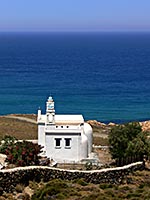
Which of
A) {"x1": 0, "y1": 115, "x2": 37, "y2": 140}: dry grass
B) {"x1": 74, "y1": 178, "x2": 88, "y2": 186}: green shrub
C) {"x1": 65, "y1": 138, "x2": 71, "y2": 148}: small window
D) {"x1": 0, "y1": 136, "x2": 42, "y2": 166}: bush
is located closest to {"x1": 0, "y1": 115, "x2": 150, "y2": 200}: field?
{"x1": 74, "y1": 178, "x2": 88, "y2": 186}: green shrub

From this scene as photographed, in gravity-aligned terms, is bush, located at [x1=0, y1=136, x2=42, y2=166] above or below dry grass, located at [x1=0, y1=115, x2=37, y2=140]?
below

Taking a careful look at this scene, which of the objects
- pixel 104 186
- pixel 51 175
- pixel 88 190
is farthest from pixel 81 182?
pixel 51 175

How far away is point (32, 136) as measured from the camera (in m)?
53.1

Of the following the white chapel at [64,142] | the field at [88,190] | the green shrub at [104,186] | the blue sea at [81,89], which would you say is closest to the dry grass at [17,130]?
the white chapel at [64,142]

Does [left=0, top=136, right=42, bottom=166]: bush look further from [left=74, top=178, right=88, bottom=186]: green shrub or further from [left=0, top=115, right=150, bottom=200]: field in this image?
[left=74, top=178, right=88, bottom=186]: green shrub

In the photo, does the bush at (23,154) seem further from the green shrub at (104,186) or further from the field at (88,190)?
the green shrub at (104,186)

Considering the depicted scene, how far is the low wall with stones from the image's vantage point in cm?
2962

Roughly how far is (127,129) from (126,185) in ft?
19.6

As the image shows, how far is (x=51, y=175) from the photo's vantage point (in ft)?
104

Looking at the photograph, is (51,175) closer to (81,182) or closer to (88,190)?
(81,182)

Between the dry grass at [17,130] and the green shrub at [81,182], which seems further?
the dry grass at [17,130]

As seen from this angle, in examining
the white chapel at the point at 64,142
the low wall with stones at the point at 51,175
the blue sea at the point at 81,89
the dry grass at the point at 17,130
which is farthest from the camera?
the blue sea at the point at 81,89

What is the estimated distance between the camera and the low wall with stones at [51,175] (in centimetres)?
2962

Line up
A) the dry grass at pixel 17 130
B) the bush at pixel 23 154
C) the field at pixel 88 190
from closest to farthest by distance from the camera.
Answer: the field at pixel 88 190 → the bush at pixel 23 154 → the dry grass at pixel 17 130
